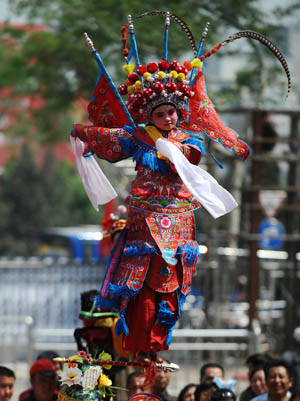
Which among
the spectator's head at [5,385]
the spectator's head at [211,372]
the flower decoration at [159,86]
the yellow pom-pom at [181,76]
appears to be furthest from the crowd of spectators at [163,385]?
the yellow pom-pom at [181,76]

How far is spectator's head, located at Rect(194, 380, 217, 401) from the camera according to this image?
18.6ft

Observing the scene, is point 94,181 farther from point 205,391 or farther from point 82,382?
point 205,391

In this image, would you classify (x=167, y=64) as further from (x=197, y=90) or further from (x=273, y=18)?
(x=273, y=18)

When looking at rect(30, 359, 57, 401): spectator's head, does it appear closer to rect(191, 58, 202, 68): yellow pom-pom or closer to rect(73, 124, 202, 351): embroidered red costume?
rect(73, 124, 202, 351): embroidered red costume

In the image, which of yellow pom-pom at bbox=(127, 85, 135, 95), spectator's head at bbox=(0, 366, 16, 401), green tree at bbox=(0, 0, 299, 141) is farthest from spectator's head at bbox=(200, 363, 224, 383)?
green tree at bbox=(0, 0, 299, 141)

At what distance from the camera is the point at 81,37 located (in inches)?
504

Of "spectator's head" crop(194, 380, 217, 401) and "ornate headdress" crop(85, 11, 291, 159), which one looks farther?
"spectator's head" crop(194, 380, 217, 401)

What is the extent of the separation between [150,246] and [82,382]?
0.99 m

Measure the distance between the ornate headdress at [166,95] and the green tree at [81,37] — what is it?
380cm

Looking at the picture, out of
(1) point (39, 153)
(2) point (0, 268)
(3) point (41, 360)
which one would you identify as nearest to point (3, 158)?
(1) point (39, 153)

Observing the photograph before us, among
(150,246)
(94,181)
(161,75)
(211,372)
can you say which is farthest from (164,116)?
(211,372)

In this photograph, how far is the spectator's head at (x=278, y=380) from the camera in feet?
18.8

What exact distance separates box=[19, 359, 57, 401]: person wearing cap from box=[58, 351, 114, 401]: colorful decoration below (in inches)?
52.8

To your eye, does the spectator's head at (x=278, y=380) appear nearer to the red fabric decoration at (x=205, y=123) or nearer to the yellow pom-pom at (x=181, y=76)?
the red fabric decoration at (x=205, y=123)
